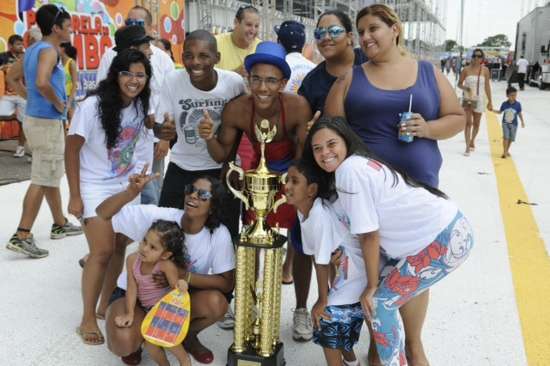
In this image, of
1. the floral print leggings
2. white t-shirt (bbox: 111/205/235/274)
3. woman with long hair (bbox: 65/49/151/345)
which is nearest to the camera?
the floral print leggings

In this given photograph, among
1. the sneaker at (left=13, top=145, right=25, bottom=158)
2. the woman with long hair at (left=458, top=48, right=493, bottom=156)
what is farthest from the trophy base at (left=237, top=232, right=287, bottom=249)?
the woman with long hair at (left=458, top=48, right=493, bottom=156)

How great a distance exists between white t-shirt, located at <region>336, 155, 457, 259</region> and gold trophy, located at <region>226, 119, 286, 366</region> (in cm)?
39

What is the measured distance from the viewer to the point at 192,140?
3.06 m

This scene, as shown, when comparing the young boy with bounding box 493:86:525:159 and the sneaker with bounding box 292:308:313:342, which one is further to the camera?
the young boy with bounding box 493:86:525:159

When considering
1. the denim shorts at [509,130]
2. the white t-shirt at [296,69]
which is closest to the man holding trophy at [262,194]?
the white t-shirt at [296,69]

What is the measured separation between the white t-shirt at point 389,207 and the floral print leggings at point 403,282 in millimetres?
44

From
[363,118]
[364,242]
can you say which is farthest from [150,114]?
[364,242]

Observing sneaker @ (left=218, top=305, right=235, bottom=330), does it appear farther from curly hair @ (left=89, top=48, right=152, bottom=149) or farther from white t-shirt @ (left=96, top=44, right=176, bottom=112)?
white t-shirt @ (left=96, top=44, right=176, bottom=112)

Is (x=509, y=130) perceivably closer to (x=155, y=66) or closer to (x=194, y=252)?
(x=155, y=66)

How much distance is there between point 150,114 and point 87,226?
2.27ft

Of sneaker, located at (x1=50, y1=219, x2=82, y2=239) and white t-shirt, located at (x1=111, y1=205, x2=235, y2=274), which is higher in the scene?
white t-shirt, located at (x1=111, y1=205, x2=235, y2=274)

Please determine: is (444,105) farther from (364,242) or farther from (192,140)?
(192,140)

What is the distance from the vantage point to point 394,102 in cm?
235

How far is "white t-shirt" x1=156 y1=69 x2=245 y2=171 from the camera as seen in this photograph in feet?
9.75
